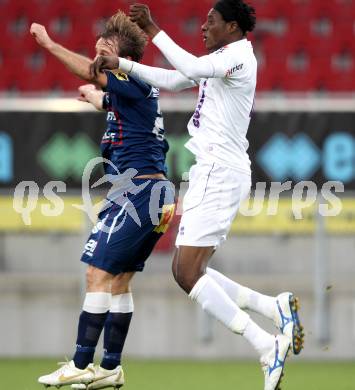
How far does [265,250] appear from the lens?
9805 millimetres

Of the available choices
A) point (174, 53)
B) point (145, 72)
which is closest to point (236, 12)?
point (174, 53)

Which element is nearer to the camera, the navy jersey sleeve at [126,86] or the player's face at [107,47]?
the navy jersey sleeve at [126,86]

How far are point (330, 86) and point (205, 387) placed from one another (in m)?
8.62

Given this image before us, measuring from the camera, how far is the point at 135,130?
20.6ft

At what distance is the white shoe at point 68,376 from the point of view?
6.00 m

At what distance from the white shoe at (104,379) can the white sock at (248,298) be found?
0.79 m

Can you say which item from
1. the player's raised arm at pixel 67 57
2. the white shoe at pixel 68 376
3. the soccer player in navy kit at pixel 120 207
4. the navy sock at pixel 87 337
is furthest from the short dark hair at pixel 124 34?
the white shoe at pixel 68 376

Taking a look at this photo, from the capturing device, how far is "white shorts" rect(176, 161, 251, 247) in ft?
19.3

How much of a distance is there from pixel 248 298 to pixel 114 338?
0.84 meters

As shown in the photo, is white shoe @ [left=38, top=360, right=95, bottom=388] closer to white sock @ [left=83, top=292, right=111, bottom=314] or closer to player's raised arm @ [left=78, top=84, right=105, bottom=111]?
white sock @ [left=83, top=292, right=111, bottom=314]

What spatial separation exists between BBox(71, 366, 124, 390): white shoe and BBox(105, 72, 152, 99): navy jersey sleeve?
158cm

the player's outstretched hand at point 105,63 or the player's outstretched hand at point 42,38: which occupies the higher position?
the player's outstretched hand at point 42,38

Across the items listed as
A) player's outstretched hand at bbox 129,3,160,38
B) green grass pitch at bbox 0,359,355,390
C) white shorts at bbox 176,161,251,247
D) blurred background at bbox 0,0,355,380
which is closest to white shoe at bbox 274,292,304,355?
white shorts at bbox 176,161,251,247

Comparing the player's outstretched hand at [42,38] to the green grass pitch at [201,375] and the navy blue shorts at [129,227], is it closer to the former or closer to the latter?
the navy blue shorts at [129,227]
